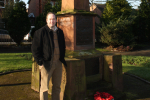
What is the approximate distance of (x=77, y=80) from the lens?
3.99 m

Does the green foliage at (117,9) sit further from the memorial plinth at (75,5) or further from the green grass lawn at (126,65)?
the memorial plinth at (75,5)

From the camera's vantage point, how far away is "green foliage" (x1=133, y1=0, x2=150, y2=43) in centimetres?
2580

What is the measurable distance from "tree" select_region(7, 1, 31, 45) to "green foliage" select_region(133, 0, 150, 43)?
17222 millimetres

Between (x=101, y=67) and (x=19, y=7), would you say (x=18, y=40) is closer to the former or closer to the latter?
(x=19, y=7)

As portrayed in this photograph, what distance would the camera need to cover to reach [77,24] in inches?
181

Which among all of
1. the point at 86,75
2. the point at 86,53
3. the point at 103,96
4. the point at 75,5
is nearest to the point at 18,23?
the point at 75,5

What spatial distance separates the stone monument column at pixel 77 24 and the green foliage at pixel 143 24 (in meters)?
22.9

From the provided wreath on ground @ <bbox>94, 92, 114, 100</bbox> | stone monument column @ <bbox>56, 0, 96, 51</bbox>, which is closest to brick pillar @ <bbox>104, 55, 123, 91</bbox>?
stone monument column @ <bbox>56, 0, 96, 51</bbox>

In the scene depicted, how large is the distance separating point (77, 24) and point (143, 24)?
24.2 metres

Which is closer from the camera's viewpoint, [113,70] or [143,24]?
[113,70]

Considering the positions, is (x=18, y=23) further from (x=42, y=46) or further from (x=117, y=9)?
(x=42, y=46)

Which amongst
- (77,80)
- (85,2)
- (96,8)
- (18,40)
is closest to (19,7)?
(18,40)

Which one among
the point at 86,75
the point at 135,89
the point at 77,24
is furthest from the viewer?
the point at 135,89

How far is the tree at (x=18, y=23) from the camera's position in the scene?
731 inches
